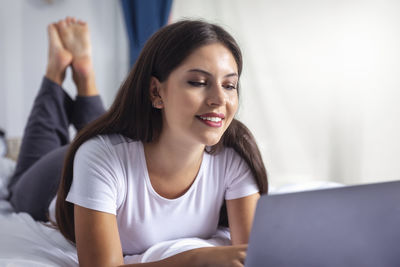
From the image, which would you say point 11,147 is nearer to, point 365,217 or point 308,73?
point 308,73

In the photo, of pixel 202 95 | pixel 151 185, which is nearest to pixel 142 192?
pixel 151 185

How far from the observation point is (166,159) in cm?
111

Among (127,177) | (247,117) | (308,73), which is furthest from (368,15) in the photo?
(127,177)

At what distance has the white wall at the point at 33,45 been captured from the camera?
2887 millimetres

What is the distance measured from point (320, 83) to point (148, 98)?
225 centimetres

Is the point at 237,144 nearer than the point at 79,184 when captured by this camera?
No

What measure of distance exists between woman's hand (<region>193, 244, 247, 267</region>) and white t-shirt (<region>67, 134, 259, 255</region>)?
0.90 feet

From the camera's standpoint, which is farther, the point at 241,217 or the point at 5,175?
the point at 5,175

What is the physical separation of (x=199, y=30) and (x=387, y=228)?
0.63 metres

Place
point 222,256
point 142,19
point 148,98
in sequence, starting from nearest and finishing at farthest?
point 222,256 < point 148,98 < point 142,19

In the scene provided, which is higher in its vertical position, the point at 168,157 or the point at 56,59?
the point at 56,59

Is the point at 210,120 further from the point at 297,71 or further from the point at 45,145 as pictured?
the point at 297,71

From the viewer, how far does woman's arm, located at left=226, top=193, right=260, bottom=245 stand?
114 cm

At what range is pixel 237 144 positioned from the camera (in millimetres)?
1206
